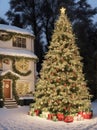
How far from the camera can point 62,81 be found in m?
22.2

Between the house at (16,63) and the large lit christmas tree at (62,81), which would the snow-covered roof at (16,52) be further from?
the large lit christmas tree at (62,81)

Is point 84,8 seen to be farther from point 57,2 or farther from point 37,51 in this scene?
point 37,51

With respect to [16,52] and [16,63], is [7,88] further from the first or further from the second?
[16,52]

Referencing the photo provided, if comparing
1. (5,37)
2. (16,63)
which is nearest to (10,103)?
(16,63)

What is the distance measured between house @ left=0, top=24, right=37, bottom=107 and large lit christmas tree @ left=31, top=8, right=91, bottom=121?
11967 millimetres

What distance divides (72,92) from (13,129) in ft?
22.1

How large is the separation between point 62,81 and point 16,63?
1526 centimetres

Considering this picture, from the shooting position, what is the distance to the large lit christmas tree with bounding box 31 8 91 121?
71.6ft

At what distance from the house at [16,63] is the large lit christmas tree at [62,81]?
12.0 meters

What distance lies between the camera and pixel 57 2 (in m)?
53.0

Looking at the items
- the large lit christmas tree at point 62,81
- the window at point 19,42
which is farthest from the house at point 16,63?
the large lit christmas tree at point 62,81

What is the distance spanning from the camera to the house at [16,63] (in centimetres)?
3528

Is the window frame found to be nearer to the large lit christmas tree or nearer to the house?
the house

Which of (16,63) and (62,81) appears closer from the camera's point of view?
(62,81)
